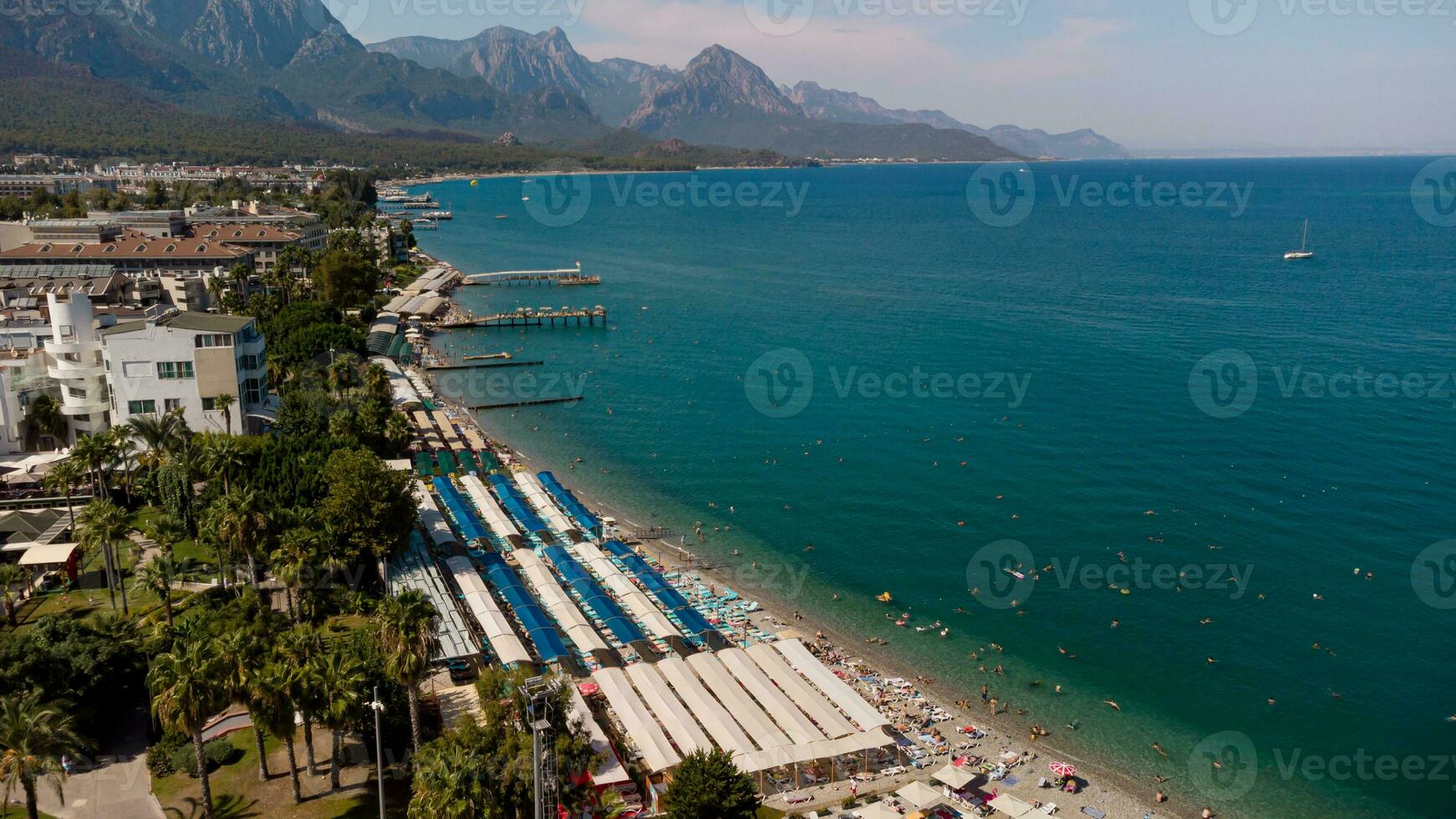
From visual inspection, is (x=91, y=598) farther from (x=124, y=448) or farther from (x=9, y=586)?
(x=124, y=448)

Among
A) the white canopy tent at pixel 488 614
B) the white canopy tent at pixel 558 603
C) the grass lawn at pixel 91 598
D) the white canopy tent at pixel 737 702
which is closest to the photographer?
the white canopy tent at pixel 737 702

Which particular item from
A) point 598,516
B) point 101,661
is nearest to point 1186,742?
point 598,516

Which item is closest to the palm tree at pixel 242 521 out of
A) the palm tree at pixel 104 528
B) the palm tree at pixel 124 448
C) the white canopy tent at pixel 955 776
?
the palm tree at pixel 104 528

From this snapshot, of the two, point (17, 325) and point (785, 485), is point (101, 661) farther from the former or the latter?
point (17, 325)

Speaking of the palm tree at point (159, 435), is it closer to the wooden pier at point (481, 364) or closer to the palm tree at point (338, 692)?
the palm tree at point (338, 692)

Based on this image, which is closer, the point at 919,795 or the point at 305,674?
the point at 305,674

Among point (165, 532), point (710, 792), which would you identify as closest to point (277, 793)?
point (710, 792)
